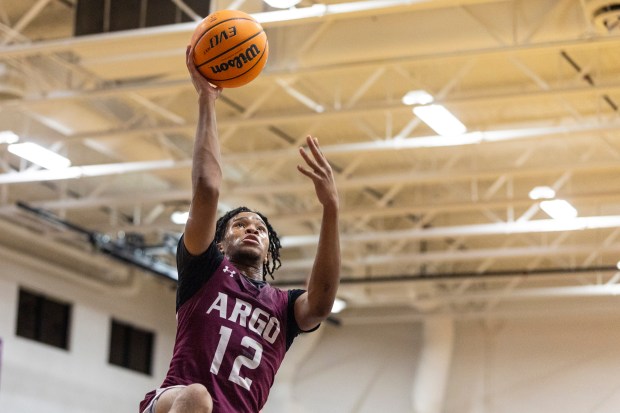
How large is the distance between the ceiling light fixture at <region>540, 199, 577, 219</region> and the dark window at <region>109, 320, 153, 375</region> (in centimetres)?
941

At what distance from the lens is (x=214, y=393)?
15.5 feet

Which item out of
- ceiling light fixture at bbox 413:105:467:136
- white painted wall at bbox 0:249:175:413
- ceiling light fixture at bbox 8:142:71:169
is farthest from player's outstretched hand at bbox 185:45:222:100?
white painted wall at bbox 0:249:175:413

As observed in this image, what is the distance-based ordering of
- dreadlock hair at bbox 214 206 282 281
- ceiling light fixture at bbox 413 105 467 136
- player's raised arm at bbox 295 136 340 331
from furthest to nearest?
ceiling light fixture at bbox 413 105 467 136 → dreadlock hair at bbox 214 206 282 281 → player's raised arm at bbox 295 136 340 331

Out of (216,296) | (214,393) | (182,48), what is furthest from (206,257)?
(182,48)

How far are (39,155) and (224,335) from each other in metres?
11.6

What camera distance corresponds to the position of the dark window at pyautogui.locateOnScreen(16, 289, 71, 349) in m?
20.5

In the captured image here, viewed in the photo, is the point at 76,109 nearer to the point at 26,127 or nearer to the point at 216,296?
the point at 26,127

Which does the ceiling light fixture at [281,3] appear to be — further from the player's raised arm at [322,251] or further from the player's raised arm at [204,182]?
the player's raised arm at [204,182]

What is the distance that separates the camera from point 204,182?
15.2ft

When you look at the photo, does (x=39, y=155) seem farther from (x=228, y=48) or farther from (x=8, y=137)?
(x=228, y=48)

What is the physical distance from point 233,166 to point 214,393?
14.0 meters

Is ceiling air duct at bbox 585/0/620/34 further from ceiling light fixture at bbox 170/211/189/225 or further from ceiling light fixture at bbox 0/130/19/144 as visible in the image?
ceiling light fixture at bbox 170/211/189/225

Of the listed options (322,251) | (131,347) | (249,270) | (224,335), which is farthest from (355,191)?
(224,335)

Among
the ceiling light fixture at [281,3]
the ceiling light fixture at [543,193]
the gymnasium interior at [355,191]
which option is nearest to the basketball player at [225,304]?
the ceiling light fixture at [281,3]
